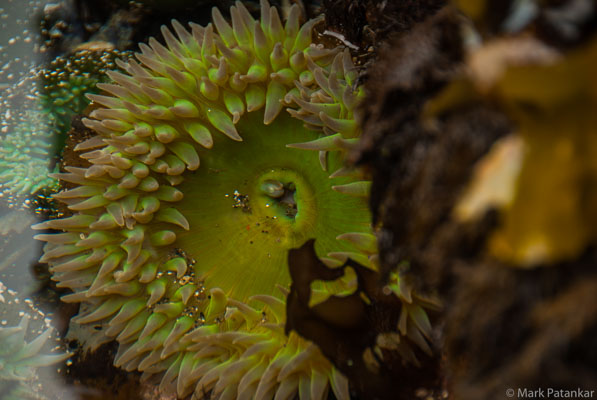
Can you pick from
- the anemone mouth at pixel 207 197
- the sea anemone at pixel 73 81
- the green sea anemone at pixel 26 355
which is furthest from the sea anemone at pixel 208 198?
the sea anemone at pixel 73 81

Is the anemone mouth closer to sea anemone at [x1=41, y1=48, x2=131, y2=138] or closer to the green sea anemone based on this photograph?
the green sea anemone

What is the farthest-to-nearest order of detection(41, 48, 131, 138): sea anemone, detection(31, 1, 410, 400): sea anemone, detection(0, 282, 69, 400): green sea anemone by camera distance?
detection(41, 48, 131, 138): sea anemone, detection(0, 282, 69, 400): green sea anemone, detection(31, 1, 410, 400): sea anemone

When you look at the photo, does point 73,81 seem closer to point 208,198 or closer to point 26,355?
point 208,198

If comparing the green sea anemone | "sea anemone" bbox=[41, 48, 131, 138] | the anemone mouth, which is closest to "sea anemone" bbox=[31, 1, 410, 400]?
the anemone mouth

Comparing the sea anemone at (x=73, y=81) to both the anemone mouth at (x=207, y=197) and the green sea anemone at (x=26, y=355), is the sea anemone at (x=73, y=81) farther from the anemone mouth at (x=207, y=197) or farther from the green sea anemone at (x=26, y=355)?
the green sea anemone at (x=26, y=355)

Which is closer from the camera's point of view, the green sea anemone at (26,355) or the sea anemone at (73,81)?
the green sea anemone at (26,355)

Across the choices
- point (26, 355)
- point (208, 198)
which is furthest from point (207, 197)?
point (26, 355)
